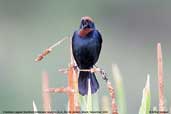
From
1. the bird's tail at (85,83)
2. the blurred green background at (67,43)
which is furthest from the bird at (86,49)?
the blurred green background at (67,43)

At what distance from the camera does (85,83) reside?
0.91 meters

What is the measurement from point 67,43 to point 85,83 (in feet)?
11.5

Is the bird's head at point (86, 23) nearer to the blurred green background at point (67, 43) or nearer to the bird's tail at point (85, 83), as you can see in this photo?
the bird's tail at point (85, 83)

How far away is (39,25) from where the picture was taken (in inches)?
212

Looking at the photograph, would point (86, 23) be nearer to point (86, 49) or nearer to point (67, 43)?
point (86, 49)

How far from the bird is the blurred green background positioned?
9.04 ft

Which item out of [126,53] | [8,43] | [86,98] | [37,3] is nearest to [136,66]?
[126,53]

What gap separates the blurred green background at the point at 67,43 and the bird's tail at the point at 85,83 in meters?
2.75

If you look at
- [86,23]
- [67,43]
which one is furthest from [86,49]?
[67,43]

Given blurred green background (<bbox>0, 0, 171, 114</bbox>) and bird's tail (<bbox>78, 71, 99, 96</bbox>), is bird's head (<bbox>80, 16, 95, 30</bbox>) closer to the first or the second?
bird's tail (<bbox>78, 71, 99, 96</bbox>)

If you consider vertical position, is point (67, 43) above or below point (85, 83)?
above

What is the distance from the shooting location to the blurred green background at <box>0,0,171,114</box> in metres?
4.24

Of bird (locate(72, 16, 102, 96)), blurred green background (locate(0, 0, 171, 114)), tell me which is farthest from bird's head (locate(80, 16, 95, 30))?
blurred green background (locate(0, 0, 171, 114))

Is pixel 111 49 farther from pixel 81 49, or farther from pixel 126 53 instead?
pixel 81 49
